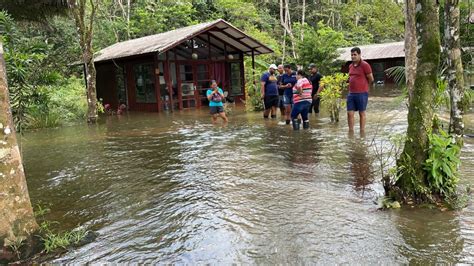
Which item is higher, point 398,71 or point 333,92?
point 398,71

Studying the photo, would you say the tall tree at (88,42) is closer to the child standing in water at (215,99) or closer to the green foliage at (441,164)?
the child standing in water at (215,99)

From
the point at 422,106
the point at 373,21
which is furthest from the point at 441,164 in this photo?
the point at 373,21

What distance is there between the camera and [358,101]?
8.57 m

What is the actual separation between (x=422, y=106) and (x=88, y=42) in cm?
1200

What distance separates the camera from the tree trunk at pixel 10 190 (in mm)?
3564

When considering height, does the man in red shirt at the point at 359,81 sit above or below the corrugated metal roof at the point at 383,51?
below

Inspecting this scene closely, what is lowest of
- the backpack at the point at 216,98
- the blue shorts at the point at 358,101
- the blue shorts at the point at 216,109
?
the blue shorts at the point at 216,109

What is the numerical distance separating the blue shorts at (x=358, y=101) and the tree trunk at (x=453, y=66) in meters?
2.35

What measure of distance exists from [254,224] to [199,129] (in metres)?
7.57

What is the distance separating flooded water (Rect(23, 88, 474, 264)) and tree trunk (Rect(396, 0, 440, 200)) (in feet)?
1.05

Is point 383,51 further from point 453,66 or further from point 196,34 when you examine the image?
point 453,66

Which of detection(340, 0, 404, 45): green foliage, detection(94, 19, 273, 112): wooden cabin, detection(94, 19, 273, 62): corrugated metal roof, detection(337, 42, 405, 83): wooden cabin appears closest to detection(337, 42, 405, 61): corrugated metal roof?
detection(337, 42, 405, 83): wooden cabin

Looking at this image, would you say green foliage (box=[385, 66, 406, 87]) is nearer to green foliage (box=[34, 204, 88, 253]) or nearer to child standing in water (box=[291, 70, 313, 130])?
child standing in water (box=[291, 70, 313, 130])

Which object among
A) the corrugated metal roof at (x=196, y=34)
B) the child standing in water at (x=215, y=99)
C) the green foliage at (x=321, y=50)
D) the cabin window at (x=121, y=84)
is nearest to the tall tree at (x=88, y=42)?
the corrugated metal roof at (x=196, y=34)
